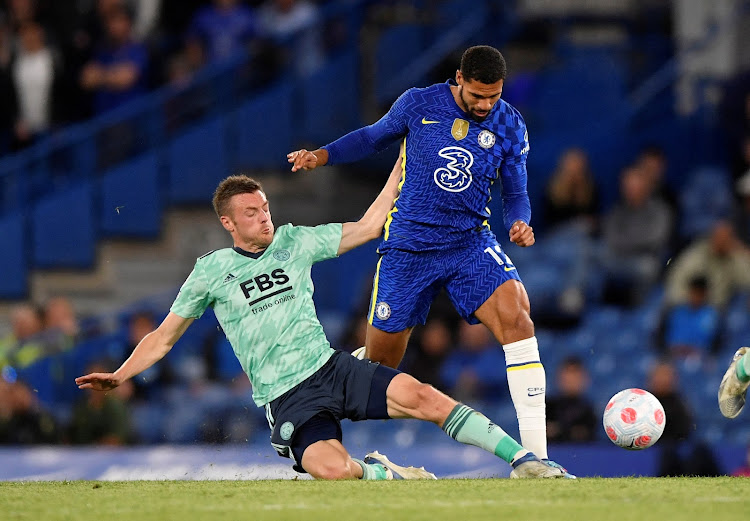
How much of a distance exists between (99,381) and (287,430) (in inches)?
41.7

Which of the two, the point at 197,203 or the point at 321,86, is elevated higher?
the point at 321,86

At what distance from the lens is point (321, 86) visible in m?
14.2

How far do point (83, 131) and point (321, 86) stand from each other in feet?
9.03

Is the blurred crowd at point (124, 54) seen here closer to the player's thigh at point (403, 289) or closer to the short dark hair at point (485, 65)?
the player's thigh at point (403, 289)

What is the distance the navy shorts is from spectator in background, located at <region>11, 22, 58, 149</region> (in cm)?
877

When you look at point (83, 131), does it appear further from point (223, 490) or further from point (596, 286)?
point (223, 490)

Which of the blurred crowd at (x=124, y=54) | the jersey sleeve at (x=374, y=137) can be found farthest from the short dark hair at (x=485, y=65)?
the blurred crowd at (x=124, y=54)

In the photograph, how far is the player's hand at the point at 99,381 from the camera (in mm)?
6786

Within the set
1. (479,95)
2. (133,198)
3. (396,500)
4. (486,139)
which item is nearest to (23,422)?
(133,198)

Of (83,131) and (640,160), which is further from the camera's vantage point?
(83,131)

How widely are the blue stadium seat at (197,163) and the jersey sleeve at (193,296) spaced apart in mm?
6914

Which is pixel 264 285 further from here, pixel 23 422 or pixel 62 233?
pixel 62 233

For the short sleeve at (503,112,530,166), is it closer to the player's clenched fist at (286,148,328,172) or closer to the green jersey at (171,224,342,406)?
the player's clenched fist at (286,148,328,172)

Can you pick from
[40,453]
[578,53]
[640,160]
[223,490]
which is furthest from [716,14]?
[223,490]
